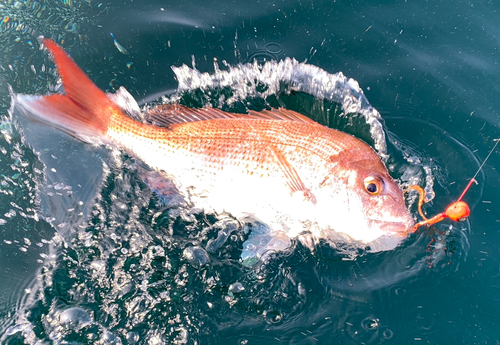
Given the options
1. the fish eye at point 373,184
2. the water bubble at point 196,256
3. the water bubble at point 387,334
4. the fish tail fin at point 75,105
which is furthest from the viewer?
the fish tail fin at point 75,105

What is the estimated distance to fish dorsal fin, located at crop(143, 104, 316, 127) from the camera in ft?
9.84

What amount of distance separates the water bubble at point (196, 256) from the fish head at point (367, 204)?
97 centimetres

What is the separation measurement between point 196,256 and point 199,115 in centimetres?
116

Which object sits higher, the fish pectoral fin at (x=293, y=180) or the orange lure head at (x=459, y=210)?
the fish pectoral fin at (x=293, y=180)

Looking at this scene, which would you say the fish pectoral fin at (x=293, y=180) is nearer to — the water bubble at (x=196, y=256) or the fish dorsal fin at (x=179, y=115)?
the fish dorsal fin at (x=179, y=115)

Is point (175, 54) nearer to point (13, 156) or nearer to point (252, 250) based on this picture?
point (13, 156)

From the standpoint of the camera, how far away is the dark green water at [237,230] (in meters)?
2.43

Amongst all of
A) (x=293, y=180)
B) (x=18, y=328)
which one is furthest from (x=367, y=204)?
(x=18, y=328)

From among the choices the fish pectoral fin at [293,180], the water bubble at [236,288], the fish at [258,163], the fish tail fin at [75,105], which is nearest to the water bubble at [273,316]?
the water bubble at [236,288]

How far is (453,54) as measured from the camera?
407cm

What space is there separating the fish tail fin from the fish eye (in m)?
2.05

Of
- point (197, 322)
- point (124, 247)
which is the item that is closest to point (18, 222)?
point (124, 247)

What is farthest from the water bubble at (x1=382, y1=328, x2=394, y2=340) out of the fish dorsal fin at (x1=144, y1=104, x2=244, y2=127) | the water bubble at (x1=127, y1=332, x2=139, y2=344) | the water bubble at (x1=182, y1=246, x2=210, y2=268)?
the fish dorsal fin at (x1=144, y1=104, x2=244, y2=127)

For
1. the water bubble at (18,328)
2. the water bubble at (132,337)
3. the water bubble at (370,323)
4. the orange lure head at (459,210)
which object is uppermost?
the water bubble at (18,328)
